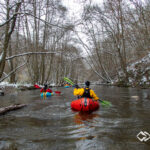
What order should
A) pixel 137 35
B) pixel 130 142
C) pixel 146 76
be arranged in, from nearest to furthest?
pixel 130 142, pixel 137 35, pixel 146 76

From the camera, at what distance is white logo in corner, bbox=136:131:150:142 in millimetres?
3039

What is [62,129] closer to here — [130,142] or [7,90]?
[130,142]

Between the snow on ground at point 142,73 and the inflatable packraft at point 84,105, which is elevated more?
the snow on ground at point 142,73

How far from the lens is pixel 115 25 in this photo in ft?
56.4

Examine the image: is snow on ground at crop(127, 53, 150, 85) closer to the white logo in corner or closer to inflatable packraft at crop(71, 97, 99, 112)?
inflatable packraft at crop(71, 97, 99, 112)

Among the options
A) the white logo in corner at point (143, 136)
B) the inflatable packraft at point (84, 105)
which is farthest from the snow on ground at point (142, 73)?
the white logo in corner at point (143, 136)

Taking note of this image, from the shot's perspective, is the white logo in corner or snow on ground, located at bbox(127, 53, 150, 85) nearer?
the white logo in corner

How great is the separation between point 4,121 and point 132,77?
1662cm

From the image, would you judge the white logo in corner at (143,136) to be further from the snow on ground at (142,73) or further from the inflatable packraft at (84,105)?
the snow on ground at (142,73)

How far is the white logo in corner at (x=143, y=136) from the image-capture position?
120 inches

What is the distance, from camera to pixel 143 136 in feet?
10.6

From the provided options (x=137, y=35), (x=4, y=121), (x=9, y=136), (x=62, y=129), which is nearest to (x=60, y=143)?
(x=62, y=129)

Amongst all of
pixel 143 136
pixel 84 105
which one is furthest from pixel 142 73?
pixel 143 136

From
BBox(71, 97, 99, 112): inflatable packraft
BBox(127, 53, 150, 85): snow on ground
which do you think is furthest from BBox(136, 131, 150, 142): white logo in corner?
BBox(127, 53, 150, 85): snow on ground
